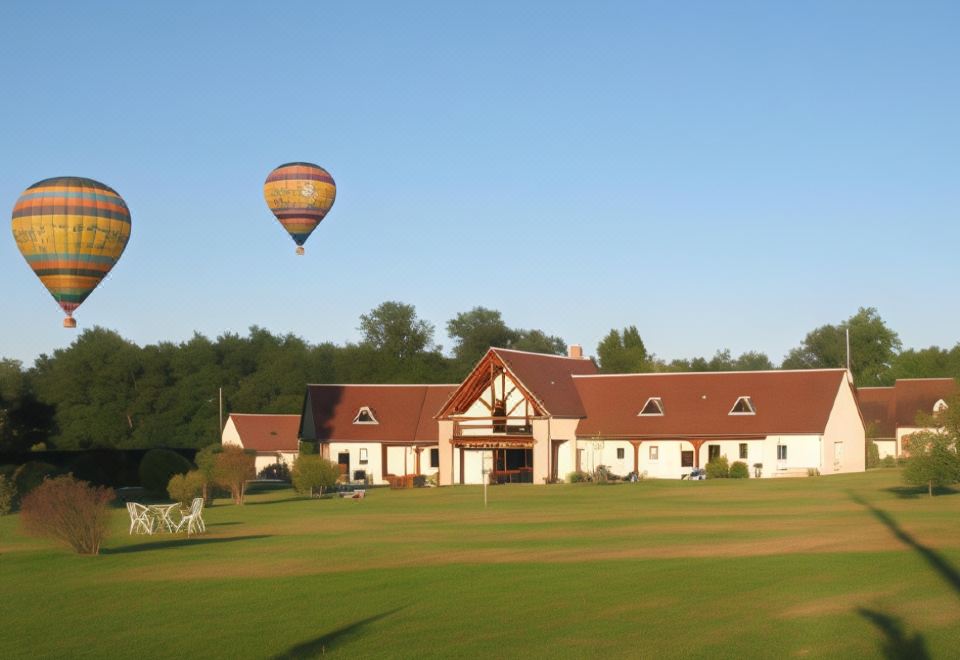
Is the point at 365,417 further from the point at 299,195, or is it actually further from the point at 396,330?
the point at 396,330

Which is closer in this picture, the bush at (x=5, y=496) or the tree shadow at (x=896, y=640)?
the tree shadow at (x=896, y=640)

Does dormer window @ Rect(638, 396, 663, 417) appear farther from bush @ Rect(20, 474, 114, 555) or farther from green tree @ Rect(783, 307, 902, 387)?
green tree @ Rect(783, 307, 902, 387)

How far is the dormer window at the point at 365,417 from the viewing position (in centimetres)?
6756

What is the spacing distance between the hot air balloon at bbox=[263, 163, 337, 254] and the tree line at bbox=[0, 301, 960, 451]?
42.6 meters

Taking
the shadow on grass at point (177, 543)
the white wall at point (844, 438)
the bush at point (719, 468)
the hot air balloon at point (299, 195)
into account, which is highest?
the hot air balloon at point (299, 195)

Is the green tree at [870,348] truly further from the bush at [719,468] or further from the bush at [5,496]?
the bush at [5,496]

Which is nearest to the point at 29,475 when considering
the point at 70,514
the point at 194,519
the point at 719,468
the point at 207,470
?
the point at 207,470

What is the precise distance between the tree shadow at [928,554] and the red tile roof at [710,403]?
1044 inches

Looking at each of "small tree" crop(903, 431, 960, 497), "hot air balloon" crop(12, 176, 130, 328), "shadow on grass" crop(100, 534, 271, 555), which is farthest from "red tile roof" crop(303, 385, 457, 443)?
"shadow on grass" crop(100, 534, 271, 555)

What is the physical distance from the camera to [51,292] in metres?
44.4

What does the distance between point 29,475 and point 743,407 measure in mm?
31627

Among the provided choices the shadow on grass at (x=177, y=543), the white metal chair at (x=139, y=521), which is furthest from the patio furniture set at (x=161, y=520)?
the shadow on grass at (x=177, y=543)

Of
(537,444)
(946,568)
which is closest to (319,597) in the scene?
(946,568)

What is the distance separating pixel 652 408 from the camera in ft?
205
